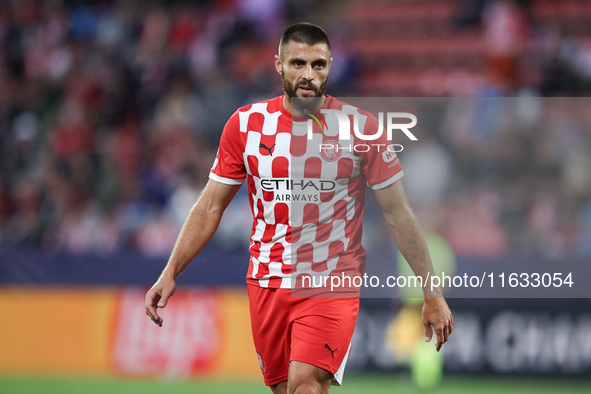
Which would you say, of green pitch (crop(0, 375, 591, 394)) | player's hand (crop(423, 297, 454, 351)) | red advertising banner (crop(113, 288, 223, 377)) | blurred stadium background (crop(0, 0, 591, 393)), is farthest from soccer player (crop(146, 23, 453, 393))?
red advertising banner (crop(113, 288, 223, 377))

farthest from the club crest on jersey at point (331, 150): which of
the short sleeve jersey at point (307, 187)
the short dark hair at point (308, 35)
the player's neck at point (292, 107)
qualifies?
the short dark hair at point (308, 35)

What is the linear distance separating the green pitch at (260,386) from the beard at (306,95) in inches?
126

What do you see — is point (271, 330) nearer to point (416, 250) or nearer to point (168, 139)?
point (416, 250)

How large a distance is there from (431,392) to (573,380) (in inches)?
44.9

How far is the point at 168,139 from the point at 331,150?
5.86 meters

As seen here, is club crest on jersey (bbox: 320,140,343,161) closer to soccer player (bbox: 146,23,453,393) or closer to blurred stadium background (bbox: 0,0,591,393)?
soccer player (bbox: 146,23,453,393)

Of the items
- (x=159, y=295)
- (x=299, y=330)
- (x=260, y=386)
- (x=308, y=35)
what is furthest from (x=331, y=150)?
(x=260, y=386)

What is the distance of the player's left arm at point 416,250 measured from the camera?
3.91 metres

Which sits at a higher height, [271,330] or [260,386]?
[271,330]

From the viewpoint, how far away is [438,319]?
3904 mm

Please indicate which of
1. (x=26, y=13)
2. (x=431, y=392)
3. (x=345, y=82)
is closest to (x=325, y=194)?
(x=431, y=392)

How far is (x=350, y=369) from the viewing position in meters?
7.17

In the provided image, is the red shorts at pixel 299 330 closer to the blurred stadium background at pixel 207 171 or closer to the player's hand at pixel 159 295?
the player's hand at pixel 159 295

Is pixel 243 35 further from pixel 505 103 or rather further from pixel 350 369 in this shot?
pixel 350 369
